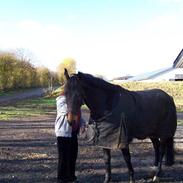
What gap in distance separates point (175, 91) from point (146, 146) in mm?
34538

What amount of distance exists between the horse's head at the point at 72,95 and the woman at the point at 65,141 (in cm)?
75

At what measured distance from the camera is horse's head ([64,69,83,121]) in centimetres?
626

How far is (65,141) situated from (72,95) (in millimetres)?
1278

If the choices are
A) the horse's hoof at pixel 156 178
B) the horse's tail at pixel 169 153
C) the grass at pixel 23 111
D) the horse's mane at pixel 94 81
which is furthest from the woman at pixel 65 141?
the grass at pixel 23 111

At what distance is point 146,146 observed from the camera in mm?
11844

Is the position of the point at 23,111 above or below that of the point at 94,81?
below

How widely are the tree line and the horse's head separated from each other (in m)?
55.8

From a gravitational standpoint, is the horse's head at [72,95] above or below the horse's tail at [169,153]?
above

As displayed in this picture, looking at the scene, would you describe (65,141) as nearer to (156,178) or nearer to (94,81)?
(94,81)

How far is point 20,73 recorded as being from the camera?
7456 centimetres

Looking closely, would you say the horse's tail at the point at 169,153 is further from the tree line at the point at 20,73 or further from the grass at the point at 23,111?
the tree line at the point at 20,73

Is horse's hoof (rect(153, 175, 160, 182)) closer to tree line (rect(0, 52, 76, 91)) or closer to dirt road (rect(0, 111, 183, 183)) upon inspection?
dirt road (rect(0, 111, 183, 183))

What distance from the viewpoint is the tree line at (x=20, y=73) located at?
70.2 metres

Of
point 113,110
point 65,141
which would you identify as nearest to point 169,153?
point 113,110
